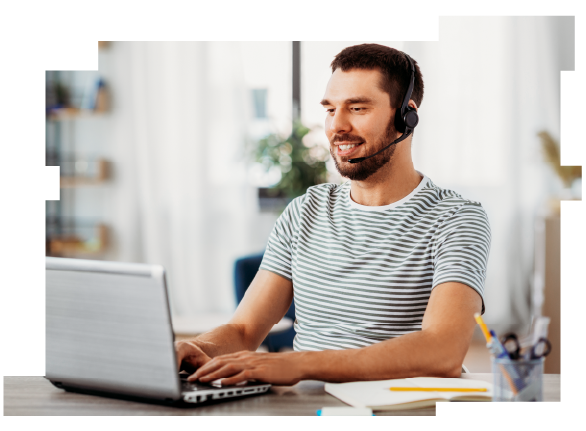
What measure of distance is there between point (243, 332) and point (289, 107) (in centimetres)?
194

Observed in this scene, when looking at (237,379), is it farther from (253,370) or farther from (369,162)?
(369,162)

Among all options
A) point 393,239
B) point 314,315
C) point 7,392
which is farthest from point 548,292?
point 7,392

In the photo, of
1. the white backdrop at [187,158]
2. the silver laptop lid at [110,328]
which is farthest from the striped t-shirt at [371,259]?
the white backdrop at [187,158]

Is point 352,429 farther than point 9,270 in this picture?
No

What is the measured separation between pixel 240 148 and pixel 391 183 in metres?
1.89

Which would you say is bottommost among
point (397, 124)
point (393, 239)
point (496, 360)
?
point (496, 360)

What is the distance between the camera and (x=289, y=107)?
3047mm

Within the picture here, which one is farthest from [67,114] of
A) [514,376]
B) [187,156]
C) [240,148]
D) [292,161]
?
[514,376]

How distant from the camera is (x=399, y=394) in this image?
86cm

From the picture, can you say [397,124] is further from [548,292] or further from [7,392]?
[7,392]

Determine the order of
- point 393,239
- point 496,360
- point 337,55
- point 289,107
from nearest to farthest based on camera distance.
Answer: point 496,360
point 393,239
point 337,55
point 289,107

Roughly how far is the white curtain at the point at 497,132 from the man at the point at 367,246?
440mm

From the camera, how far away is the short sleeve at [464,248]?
3.59 ft

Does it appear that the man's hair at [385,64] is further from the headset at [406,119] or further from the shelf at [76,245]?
the shelf at [76,245]
